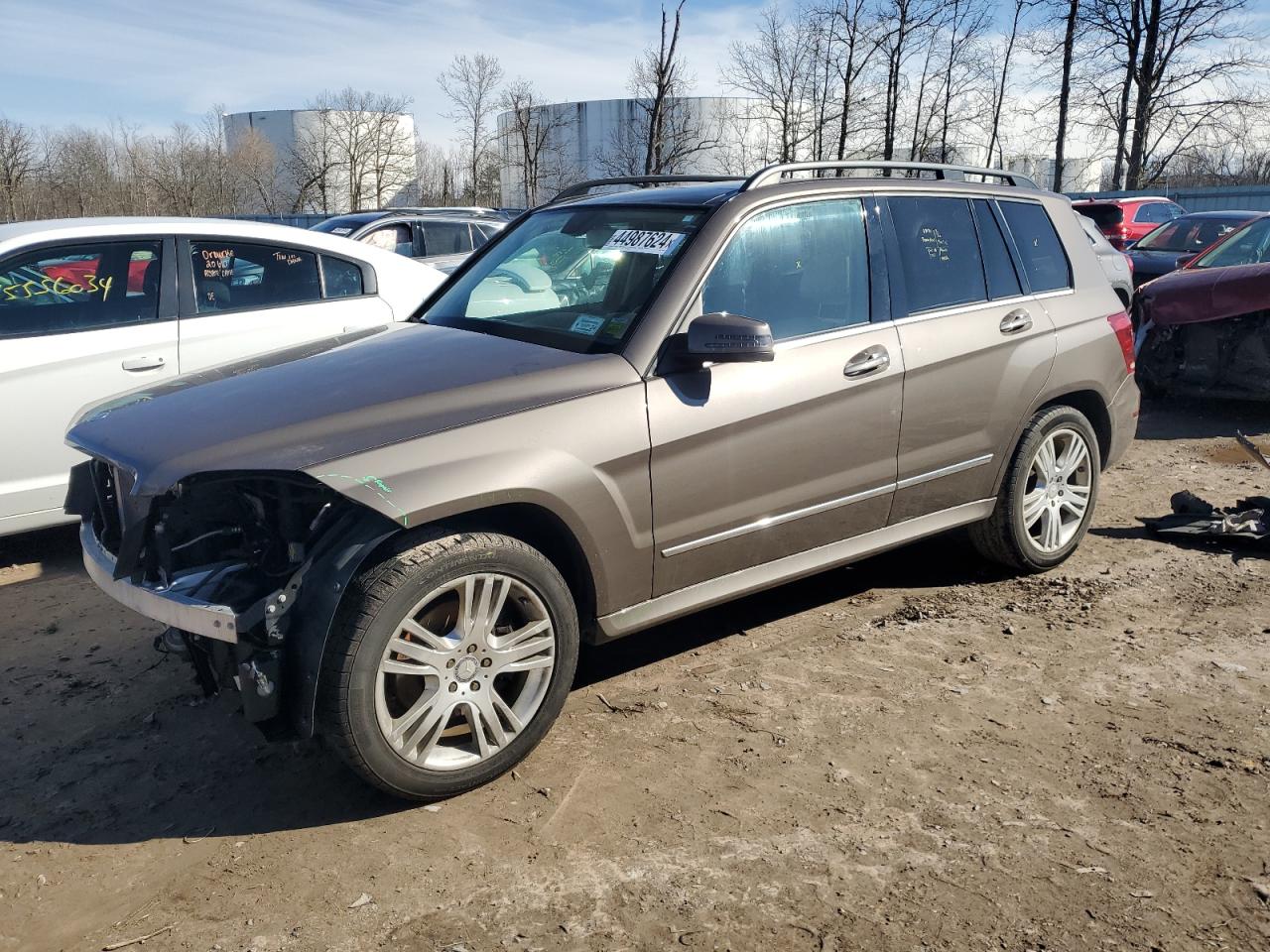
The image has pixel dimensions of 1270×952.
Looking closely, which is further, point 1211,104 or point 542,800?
point 1211,104

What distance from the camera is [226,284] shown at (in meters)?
5.79

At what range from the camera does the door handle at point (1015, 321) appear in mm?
4520

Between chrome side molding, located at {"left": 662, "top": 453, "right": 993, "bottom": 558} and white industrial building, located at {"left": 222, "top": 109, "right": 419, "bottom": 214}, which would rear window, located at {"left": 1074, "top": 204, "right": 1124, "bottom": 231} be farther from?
white industrial building, located at {"left": 222, "top": 109, "right": 419, "bottom": 214}

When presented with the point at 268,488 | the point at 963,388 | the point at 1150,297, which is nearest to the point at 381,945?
the point at 268,488

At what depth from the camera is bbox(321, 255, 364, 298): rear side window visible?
20.5 ft

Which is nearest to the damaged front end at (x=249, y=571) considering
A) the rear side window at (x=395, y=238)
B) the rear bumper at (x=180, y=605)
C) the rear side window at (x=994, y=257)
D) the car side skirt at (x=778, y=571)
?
the rear bumper at (x=180, y=605)

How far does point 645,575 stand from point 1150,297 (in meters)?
7.04

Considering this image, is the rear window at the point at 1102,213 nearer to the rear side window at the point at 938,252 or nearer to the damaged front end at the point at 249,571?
the rear side window at the point at 938,252

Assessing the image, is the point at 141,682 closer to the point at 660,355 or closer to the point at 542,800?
the point at 542,800

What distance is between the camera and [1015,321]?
457 cm

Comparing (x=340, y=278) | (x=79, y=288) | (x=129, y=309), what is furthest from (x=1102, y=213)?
(x=79, y=288)

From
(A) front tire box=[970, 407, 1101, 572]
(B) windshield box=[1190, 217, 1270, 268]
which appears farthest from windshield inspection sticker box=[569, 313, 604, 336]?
(B) windshield box=[1190, 217, 1270, 268]

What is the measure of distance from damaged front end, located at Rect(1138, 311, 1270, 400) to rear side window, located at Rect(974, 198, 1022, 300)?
4.43 metres

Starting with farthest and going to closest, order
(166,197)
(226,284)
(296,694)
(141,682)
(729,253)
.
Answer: (166,197), (226,284), (141,682), (729,253), (296,694)
